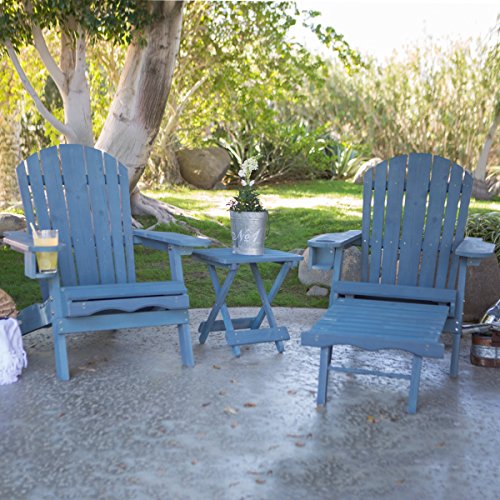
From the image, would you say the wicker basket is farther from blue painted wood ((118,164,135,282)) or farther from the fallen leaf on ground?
the fallen leaf on ground

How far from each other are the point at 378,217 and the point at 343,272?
1.29m

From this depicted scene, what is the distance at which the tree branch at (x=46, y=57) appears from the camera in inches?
216

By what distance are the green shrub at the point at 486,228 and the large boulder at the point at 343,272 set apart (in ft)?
2.70

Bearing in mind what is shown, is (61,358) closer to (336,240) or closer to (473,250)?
(336,240)

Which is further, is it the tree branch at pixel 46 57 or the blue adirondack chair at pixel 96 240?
Result: the tree branch at pixel 46 57

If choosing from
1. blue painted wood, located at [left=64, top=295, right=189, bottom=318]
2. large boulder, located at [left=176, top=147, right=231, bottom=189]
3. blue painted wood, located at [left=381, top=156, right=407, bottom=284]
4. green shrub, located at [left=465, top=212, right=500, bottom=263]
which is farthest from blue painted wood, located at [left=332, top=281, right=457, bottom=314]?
large boulder, located at [left=176, top=147, right=231, bottom=189]

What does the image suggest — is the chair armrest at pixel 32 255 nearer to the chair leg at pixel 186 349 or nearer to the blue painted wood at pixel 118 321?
the blue painted wood at pixel 118 321

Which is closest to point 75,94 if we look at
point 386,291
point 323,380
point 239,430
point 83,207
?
point 83,207

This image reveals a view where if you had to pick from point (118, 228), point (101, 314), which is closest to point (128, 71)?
point (118, 228)

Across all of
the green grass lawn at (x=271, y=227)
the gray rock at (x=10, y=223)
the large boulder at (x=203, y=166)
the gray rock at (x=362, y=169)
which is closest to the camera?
the green grass lawn at (x=271, y=227)

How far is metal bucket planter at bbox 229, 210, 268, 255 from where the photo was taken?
369 centimetres

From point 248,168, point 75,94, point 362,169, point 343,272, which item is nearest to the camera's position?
point 248,168

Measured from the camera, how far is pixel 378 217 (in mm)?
3904

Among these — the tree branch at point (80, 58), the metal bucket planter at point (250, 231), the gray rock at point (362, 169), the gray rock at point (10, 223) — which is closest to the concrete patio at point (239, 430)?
the metal bucket planter at point (250, 231)
